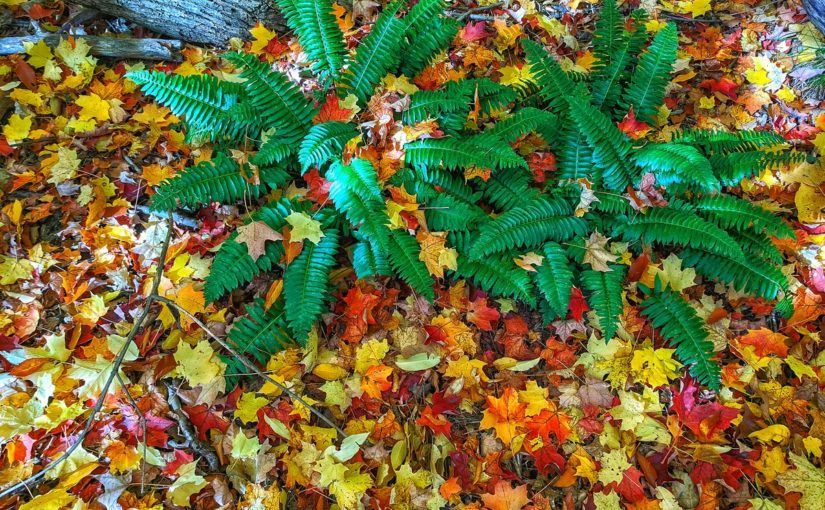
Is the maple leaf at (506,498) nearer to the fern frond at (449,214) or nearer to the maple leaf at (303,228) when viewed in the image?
the fern frond at (449,214)

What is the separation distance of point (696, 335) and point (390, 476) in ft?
6.17

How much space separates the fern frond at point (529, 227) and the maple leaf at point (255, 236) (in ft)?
3.83

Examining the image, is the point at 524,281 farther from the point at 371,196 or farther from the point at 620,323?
the point at 371,196

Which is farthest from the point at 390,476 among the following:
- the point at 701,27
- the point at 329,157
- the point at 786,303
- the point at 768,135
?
the point at 701,27

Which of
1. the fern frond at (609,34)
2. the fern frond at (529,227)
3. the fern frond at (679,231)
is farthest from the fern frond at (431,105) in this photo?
the fern frond at (679,231)

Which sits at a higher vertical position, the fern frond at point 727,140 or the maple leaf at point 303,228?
the fern frond at point 727,140

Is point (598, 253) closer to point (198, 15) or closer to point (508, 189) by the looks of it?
point (508, 189)

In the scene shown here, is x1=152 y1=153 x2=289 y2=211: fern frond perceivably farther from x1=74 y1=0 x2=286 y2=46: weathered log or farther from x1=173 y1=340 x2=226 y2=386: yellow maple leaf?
x1=74 y1=0 x2=286 y2=46: weathered log

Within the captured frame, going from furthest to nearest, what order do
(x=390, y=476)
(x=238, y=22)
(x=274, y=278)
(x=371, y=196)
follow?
1. (x=238, y=22)
2. (x=274, y=278)
3. (x=371, y=196)
4. (x=390, y=476)

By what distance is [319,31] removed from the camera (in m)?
3.31

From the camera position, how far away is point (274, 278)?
3.07m

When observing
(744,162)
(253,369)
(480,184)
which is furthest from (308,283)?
(744,162)

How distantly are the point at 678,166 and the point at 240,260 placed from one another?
100 inches

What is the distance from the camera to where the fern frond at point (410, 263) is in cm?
285
